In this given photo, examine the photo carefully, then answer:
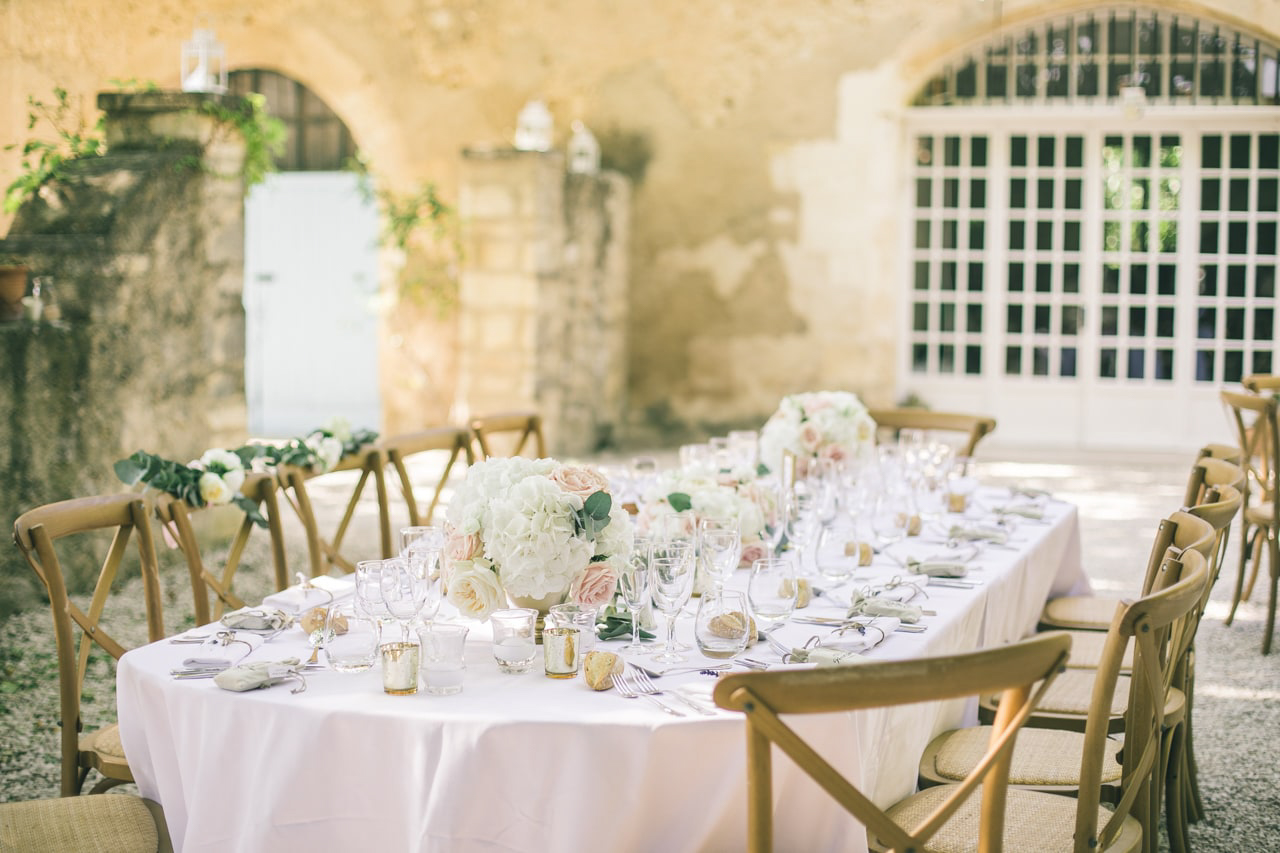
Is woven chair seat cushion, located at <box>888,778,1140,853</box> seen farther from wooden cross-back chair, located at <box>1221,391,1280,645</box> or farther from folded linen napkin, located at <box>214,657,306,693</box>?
wooden cross-back chair, located at <box>1221,391,1280,645</box>

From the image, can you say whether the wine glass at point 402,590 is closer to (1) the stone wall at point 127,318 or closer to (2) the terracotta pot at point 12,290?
(1) the stone wall at point 127,318

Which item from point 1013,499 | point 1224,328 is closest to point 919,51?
point 1224,328

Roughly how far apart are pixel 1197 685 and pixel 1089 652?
3.86 ft

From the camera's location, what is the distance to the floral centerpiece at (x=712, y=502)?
2.87 meters

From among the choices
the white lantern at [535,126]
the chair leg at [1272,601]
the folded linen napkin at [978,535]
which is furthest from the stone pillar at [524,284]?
the folded linen napkin at [978,535]

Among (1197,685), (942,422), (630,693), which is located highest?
(942,422)

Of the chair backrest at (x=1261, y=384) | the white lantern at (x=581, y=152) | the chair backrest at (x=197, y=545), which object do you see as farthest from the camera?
the white lantern at (x=581, y=152)

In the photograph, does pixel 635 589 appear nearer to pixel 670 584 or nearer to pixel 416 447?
pixel 670 584

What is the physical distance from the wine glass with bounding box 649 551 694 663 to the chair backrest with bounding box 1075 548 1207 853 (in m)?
0.66

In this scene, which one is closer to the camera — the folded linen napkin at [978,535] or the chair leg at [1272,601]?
the folded linen napkin at [978,535]

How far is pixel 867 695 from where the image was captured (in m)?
1.62

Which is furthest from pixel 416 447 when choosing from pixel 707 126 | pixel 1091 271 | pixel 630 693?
pixel 1091 271

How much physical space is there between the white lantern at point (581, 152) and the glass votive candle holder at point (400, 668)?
7.64 meters

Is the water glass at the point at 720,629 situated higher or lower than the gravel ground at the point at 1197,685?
higher
